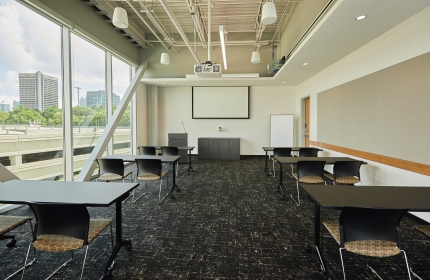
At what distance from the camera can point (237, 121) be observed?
29.2ft

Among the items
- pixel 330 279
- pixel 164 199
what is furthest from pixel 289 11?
pixel 330 279

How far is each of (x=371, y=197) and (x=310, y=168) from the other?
1.75 m

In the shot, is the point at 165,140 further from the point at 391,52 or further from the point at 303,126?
the point at 391,52

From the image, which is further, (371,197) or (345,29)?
(345,29)

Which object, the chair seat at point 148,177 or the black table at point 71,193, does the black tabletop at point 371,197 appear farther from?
the chair seat at point 148,177

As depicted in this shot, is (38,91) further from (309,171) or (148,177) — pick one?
(309,171)

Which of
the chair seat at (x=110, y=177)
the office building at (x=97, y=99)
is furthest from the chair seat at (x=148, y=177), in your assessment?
the office building at (x=97, y=99)

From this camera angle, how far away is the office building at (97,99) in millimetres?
5295

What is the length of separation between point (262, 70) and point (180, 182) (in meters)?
5.65

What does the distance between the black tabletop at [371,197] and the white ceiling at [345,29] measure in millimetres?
2418

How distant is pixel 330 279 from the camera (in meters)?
1.93

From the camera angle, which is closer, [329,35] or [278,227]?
[278,227]

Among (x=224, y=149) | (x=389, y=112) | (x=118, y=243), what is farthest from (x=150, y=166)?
(x=224, y=149)

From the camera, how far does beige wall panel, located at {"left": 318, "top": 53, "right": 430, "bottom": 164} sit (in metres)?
2.90
